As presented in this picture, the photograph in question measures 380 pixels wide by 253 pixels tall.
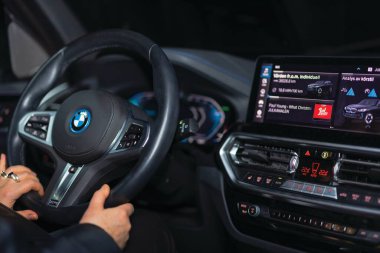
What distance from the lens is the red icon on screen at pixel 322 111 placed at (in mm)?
1395

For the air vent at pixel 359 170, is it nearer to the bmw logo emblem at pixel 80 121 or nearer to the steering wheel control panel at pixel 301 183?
the steering wheel control panel at pixel 301 183

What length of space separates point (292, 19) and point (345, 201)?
270 cm

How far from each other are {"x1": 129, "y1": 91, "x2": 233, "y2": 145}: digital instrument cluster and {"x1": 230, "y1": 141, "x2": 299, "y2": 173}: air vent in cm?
22

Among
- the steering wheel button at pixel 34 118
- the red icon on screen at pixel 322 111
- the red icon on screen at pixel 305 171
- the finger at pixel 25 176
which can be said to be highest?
the red icon on screen at pixel 322 111

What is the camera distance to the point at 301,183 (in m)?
1.38

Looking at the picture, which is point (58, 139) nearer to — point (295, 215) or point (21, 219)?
point (21, 219)

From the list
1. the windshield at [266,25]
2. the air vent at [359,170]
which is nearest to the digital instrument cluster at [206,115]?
the air vent at [359,170]

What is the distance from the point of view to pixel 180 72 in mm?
Answer: 1787

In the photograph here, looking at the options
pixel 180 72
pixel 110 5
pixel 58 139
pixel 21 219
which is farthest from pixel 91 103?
pixel 110 5

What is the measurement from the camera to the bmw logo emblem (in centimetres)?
135

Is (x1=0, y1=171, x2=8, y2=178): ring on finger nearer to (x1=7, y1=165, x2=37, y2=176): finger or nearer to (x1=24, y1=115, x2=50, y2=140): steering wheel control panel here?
(x1=7, y1=165, x2=37, y2=176): finger

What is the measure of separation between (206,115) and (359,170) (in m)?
0.66

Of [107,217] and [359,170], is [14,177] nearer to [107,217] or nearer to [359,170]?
[107,217]

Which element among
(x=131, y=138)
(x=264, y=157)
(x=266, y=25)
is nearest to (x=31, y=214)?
(x=131, y=138)
